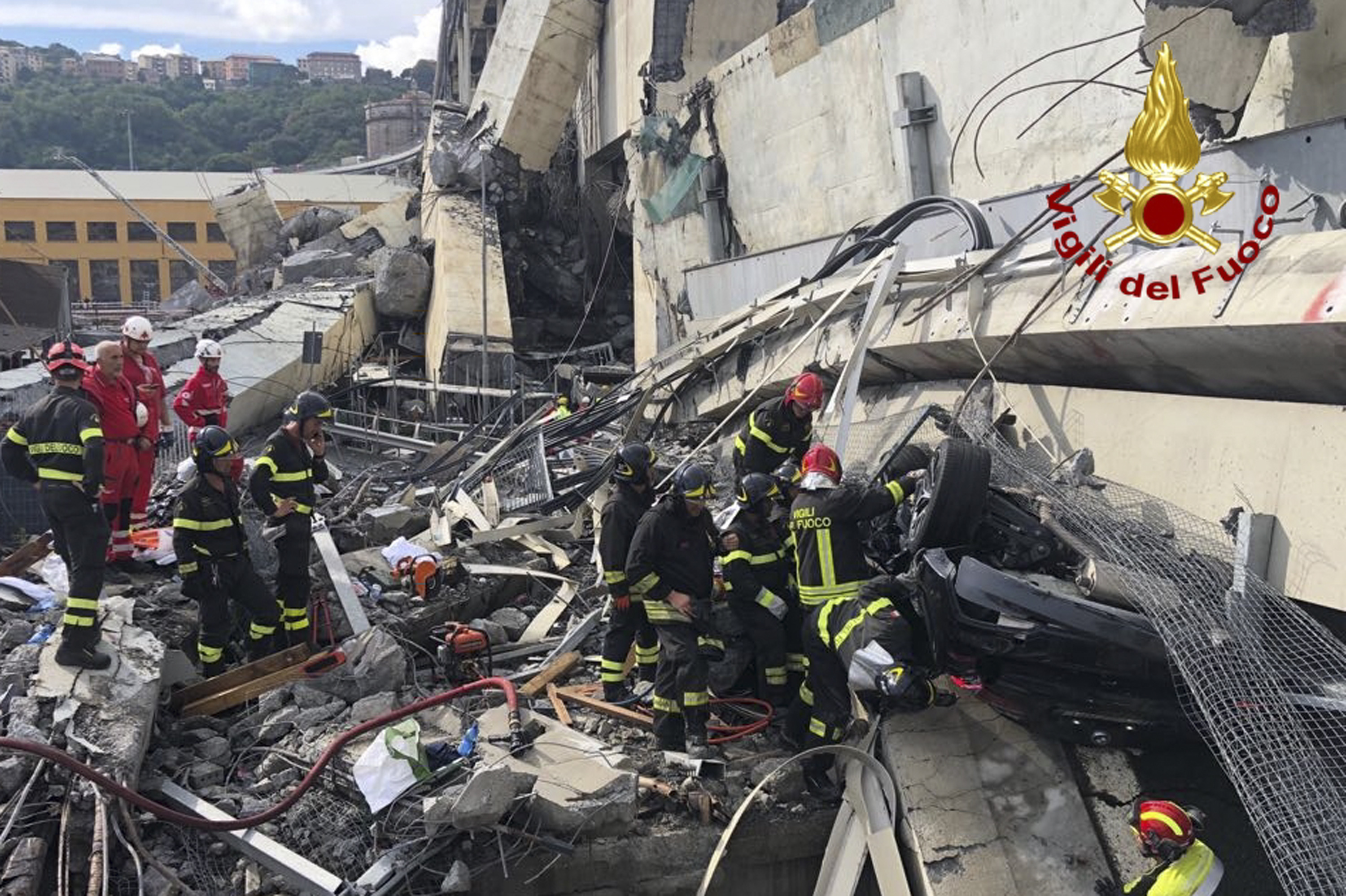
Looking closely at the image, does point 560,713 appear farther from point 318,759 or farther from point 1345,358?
point 1345,358

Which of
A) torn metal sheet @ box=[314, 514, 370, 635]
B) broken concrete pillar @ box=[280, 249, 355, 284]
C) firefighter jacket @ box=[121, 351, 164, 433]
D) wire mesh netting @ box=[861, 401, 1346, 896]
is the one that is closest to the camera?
wire mesh netting @ box=[861, 401, 1346, 896]

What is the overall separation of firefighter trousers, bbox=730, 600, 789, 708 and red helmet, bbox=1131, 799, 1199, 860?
6.83ft

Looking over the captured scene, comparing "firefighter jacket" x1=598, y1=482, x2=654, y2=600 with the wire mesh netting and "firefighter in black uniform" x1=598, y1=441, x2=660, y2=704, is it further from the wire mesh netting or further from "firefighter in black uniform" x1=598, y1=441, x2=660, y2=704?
the wire mesh netting

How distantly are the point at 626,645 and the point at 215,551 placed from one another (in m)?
2.33

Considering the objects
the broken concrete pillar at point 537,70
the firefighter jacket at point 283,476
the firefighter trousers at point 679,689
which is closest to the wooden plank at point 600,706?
the firefighter trousers at point 679,689

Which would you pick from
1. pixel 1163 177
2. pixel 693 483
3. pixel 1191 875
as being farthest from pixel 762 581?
pixel 1163 177

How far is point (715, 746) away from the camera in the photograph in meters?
5.49

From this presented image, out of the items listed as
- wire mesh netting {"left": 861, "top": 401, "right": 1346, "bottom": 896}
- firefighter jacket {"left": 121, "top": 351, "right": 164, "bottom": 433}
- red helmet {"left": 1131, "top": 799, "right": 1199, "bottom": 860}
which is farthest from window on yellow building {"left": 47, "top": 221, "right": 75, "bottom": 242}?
red helmet {"left": 1131, "top": 799, "right": 1199, "bottom": 860}

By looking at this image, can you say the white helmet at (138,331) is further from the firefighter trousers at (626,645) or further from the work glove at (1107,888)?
the work glove at (1107,888)

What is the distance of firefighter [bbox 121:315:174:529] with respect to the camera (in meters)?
7.09

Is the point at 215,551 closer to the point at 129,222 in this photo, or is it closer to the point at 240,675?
the point at 240,675

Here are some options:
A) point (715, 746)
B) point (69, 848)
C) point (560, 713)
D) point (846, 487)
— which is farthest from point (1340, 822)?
point (69, 848)

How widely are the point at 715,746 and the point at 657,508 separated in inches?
49.5

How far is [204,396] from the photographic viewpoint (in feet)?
26.3
